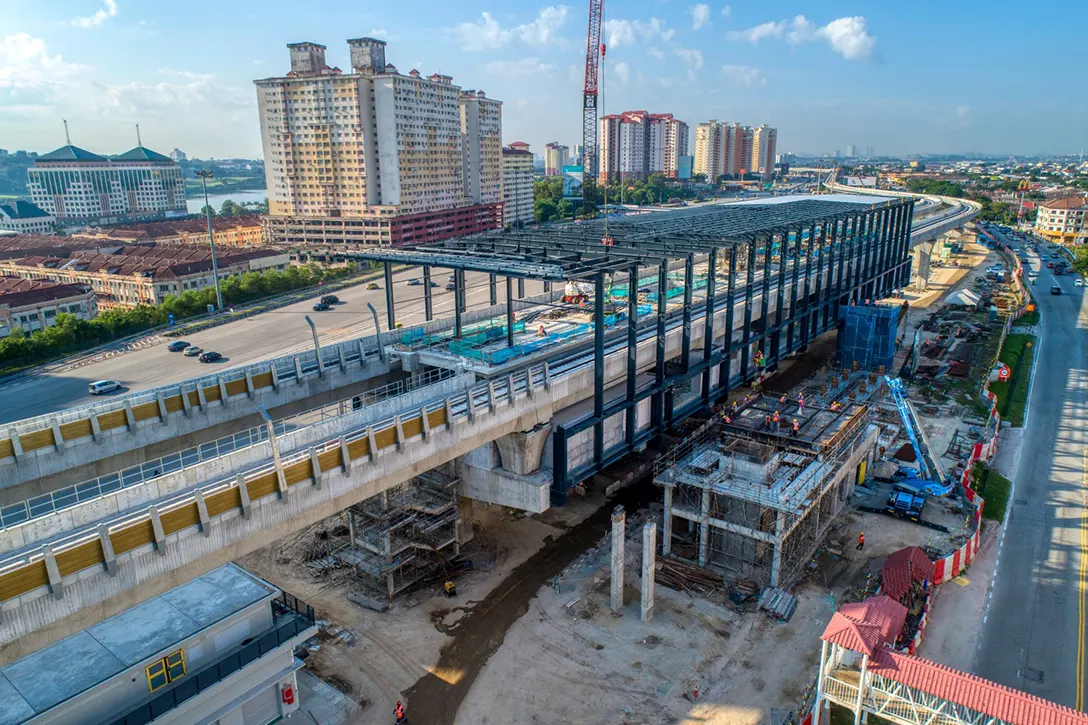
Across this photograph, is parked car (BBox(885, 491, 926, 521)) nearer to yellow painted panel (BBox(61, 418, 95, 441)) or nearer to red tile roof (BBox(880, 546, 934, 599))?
red tile roof (BBox(880, 546, 934, 599))

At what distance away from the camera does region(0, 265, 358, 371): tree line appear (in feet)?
174

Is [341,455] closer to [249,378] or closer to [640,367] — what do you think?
[249,378]

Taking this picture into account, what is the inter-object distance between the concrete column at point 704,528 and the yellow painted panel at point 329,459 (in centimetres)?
1364

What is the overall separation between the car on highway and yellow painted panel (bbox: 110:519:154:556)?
37062mm

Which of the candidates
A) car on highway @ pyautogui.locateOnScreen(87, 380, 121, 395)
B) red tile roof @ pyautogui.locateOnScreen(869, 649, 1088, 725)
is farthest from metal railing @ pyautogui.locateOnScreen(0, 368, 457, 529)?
car on highway @ pyautogui.locateOnScreen(87, 380, 121, 395)

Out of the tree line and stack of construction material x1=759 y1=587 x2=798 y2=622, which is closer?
stack of construction material x1=759 y1=587 x2=798 y2=622

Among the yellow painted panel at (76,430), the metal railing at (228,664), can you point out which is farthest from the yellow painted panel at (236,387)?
the metal railing at (228,664)

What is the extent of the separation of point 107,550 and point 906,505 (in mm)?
29514

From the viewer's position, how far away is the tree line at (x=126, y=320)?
5310 centimetres

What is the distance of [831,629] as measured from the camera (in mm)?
17578

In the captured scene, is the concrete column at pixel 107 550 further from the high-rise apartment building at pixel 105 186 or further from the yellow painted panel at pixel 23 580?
the high-rise apartment building at pixel 105 186

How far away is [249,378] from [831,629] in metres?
21.4

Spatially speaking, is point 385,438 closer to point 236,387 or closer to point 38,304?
point 236,387

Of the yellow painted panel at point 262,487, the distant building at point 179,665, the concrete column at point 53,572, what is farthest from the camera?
the yellow painted panel at point 262,487
